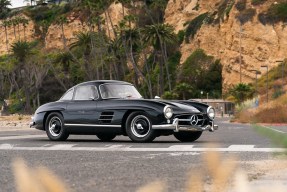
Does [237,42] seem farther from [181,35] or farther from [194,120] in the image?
[194,120]

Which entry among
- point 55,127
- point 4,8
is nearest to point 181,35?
point 4,8

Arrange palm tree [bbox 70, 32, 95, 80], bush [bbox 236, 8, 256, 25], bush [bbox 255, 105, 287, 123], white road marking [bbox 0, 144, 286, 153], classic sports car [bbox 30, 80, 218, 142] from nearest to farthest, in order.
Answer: white road marking [bbox 0, 144, 286, 153] → classic sports car [bbox 30, 80, 218, 142] → bush [bbox 255, 105, 287, 123] → bush [bbox 236, 8, 256, 25] → palm tree [bbox 70, 32, 95, 80]

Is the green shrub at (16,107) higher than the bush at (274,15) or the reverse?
the reverse

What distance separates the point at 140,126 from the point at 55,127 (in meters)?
2.55

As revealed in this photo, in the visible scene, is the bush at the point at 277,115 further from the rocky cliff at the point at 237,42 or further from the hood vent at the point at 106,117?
the rocky cliff at the point at 237,42

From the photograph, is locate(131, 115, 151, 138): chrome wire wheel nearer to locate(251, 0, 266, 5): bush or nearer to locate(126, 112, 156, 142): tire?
locate(126, 112, 156, 142): tire

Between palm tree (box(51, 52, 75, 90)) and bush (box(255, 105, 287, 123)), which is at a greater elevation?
palm tree (box(51, 52, 75, 90))

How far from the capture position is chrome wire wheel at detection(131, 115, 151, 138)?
46.0 ft

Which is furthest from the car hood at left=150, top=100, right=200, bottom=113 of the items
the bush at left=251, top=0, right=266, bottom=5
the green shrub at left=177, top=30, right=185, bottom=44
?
the green shrub at left=177, top=30, right=185, bottom=44

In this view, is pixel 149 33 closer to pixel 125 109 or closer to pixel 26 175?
pixel 125 109

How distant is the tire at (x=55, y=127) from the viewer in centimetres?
1545

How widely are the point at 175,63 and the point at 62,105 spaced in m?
88.6

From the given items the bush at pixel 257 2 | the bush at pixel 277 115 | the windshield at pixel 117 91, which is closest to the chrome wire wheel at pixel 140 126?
the windshield at pixel 117 91

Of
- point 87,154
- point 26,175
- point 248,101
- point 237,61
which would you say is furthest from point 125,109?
point 237,61
